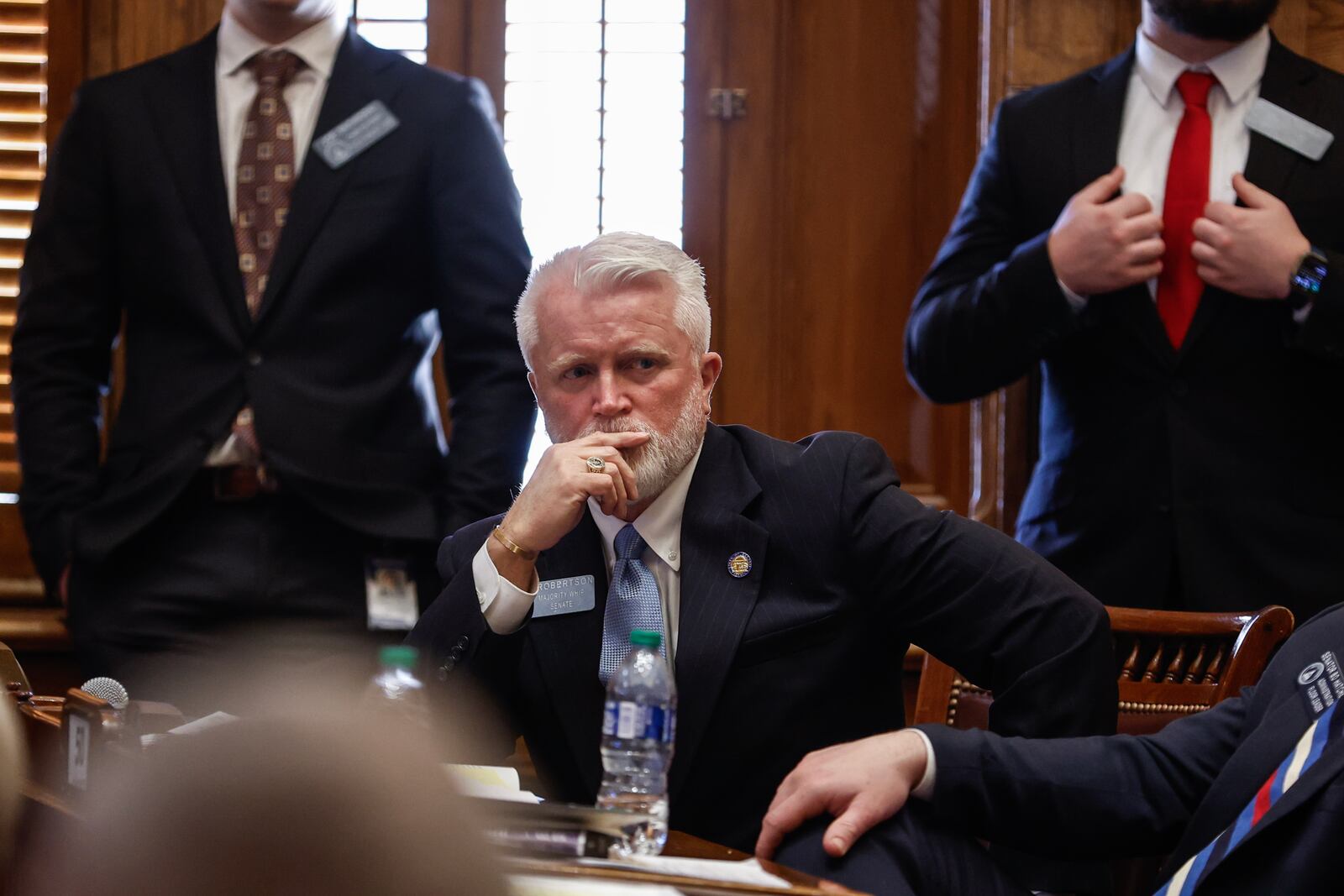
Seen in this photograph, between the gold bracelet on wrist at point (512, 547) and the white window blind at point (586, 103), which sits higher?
the white window blind at point (586, 103)

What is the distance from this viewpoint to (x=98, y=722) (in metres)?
1.51

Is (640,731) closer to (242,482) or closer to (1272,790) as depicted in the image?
(1272,790)

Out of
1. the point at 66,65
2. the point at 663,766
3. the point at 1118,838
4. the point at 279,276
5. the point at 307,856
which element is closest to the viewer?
the point at 307,856

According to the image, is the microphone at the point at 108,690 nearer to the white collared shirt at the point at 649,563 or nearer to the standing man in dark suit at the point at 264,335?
the white collared shirt at the point at 649,563

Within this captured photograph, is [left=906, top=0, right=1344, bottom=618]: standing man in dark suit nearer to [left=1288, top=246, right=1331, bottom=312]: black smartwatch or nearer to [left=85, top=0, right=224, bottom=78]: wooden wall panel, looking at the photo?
[left=1288, top=246, right=1331, bottom=312]: black smartwatch

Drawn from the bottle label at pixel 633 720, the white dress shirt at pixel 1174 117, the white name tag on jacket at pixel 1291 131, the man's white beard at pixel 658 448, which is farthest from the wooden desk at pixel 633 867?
the white name tag on jacket at pixel 1291 131

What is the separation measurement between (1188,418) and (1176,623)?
0.61m

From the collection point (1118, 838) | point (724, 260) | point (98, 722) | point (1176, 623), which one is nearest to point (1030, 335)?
point (1176, 623)

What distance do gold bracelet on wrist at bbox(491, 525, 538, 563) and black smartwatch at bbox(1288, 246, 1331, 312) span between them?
4.59ft

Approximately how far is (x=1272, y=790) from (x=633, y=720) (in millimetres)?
647

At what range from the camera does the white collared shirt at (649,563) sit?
2131 millimetres

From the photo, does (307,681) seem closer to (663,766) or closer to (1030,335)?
(663,766)

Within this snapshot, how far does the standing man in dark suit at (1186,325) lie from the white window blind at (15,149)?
210 cm

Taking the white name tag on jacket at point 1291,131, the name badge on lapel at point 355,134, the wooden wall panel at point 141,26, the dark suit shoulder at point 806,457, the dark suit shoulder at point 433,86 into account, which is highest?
the wooden wall panel at point 141,26
